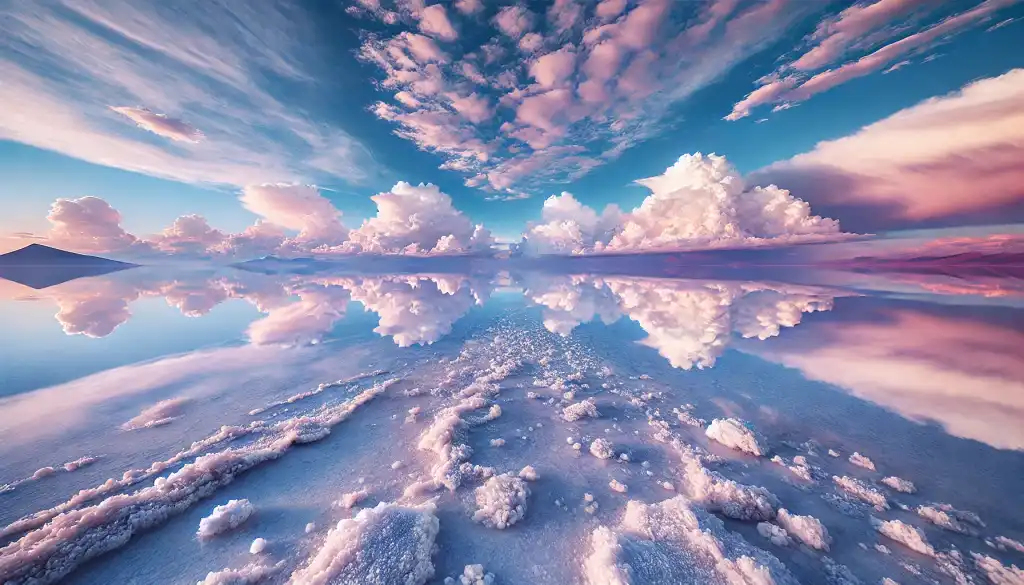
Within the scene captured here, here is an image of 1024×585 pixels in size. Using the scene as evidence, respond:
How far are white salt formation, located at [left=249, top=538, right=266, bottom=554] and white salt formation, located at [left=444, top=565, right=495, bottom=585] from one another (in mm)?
3325

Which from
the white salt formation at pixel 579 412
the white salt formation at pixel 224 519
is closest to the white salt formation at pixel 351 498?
the white salt formation at pixel 224 519

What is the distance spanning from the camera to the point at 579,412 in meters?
10.8

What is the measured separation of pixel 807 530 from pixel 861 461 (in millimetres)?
4803

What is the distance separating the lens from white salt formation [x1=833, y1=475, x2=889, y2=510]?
691 centimetres

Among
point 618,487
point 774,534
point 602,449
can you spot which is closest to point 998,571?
point 774,534

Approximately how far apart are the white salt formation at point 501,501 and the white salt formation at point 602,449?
8.11 ft

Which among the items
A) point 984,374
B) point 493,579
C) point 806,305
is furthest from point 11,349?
point 806,305

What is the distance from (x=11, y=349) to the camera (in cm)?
1733

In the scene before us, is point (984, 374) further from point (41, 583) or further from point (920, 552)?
point (41, 583)

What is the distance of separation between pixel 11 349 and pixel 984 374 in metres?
50.2

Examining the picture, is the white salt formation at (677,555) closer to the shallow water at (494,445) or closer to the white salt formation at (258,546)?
the shallow water at (494,445)

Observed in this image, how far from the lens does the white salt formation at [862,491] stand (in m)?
6.91

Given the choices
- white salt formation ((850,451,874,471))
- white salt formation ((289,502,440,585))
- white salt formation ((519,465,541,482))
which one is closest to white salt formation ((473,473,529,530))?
white salt formation ((519,465,541,482))

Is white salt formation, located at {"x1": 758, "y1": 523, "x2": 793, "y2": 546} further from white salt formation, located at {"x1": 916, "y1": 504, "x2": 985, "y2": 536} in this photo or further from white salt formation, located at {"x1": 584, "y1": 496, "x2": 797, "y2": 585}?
white salt formation, located at {"x1": 916, "y1": 504, "x2": 985, "y2": 536}
